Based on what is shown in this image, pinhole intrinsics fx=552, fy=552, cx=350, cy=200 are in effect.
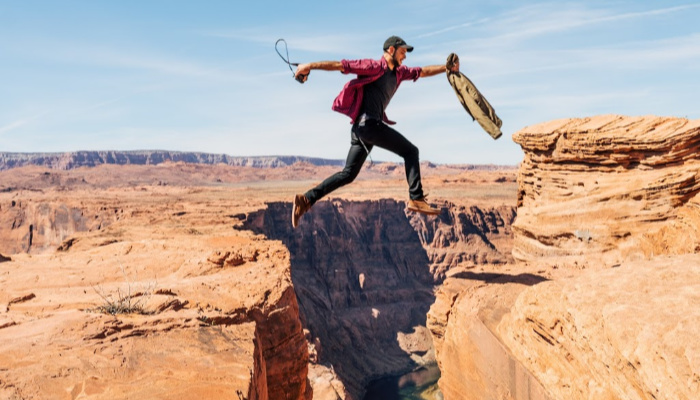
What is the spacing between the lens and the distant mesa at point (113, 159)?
14912 centimetres

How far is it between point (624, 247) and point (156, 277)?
40.2ft

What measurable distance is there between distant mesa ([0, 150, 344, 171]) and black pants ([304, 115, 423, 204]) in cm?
15541

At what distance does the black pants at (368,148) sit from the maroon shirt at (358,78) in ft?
0.63

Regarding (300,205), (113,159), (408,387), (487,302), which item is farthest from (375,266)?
(113,159)

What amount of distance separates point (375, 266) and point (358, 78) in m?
61.3

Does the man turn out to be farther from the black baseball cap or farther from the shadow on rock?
the shadow on rock

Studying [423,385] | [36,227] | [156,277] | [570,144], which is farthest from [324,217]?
[156,277]

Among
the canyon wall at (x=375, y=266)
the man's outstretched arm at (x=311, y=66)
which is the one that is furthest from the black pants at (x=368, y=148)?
the canyon wall at (x=375, y=266)

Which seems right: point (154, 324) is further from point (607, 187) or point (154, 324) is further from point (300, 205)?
point (607, 187)

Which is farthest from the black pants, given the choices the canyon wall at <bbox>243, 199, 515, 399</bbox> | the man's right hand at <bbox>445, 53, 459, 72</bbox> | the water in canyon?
the water in canyon

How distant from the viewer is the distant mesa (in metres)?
149

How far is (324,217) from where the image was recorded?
2518 inches

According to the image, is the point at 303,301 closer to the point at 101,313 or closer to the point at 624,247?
the point at 624,247

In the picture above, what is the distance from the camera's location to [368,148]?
622 centimetres
